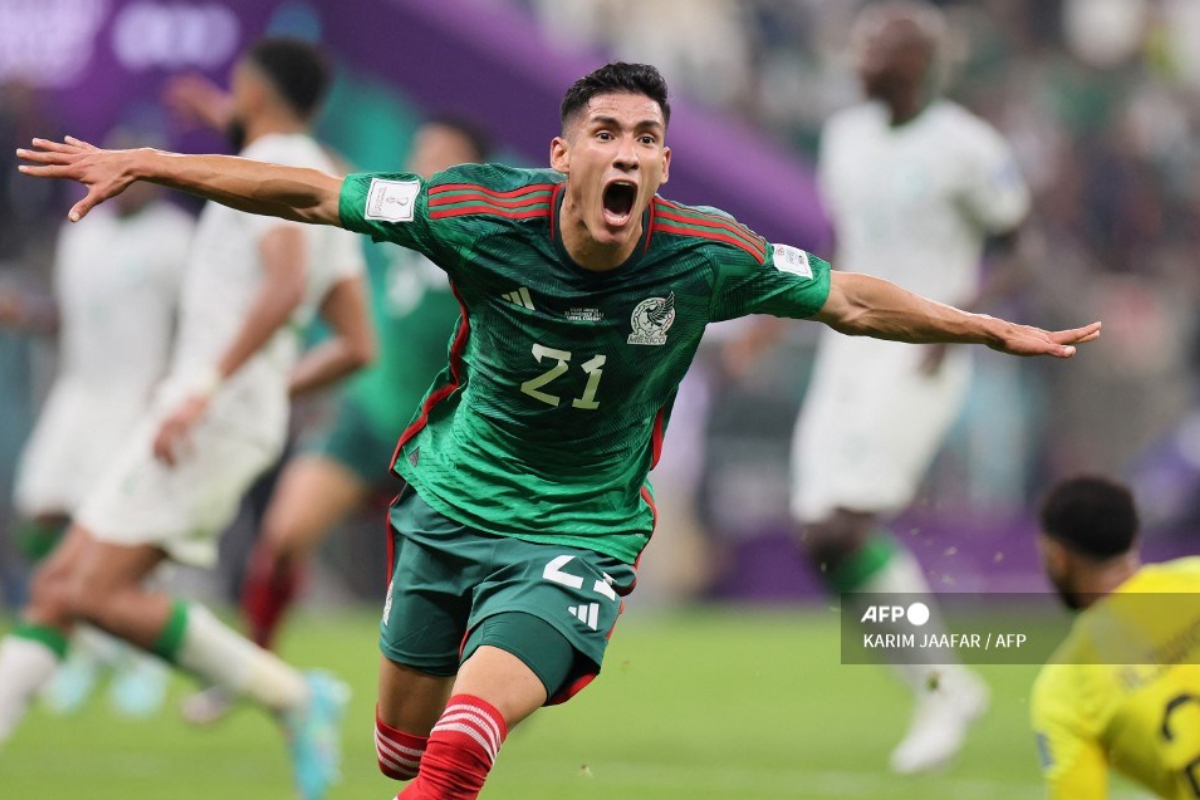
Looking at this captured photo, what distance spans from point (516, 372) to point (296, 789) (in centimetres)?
289

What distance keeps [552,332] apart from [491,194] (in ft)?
1.27

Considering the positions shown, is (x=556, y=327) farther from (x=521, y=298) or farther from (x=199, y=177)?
(x=199, y=177)

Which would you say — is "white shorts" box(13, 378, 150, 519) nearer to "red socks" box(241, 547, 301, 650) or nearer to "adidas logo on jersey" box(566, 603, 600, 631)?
"red socks" box(241, 547, 301, 650)

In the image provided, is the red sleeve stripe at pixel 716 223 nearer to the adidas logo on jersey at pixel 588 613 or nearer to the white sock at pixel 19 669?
the adidas logo on jersey at pixel 588 613

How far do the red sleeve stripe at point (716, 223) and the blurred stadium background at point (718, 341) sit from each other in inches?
149

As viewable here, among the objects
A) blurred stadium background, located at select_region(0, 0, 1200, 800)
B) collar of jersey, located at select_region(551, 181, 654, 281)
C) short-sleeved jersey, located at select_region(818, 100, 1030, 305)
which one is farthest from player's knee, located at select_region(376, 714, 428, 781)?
short-sleeved jersey, located at select_region(818, 100, 1030, 305)

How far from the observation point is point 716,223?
18.2 ft

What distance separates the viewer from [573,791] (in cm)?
789

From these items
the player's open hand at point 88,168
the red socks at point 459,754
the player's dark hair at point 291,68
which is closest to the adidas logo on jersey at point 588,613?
the red socks at point 459,754

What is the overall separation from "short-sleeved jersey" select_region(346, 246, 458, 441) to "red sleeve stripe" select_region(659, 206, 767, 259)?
427 cm

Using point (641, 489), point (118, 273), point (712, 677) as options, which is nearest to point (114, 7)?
point (118, 273)

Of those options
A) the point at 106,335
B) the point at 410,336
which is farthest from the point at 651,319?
the point at 106,335

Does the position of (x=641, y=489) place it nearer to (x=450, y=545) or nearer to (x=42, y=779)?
(x=450, y=545)

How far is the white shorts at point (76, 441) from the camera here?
439 inches
